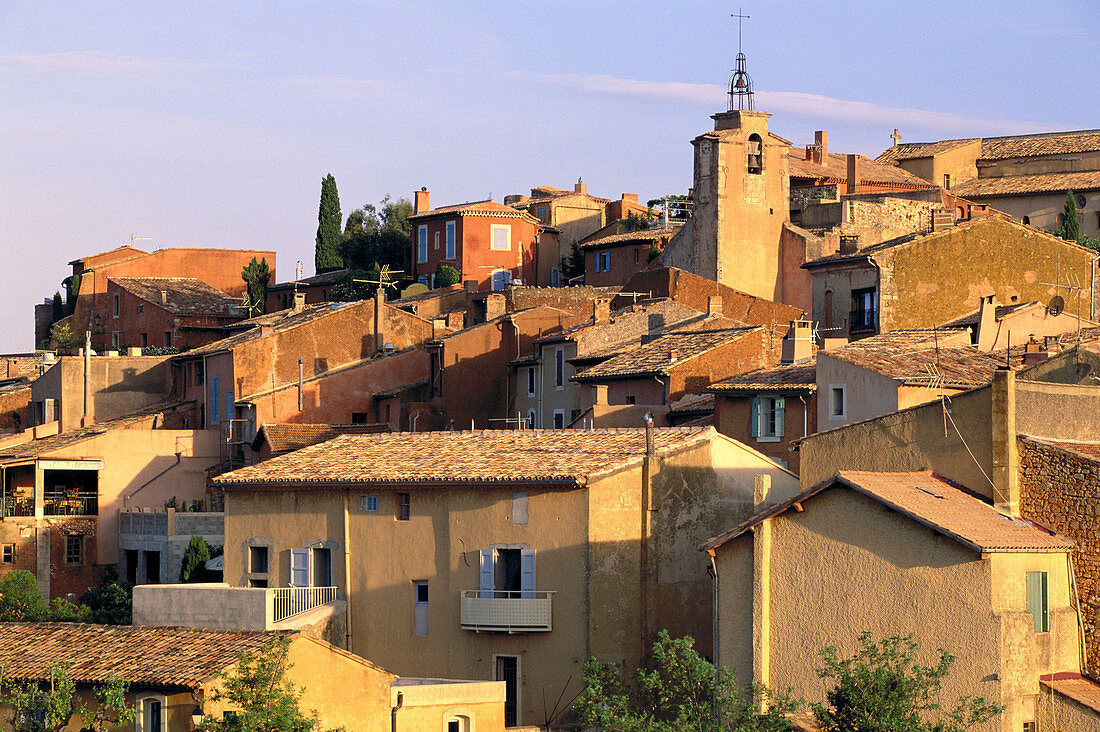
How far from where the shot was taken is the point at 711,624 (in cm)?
3375

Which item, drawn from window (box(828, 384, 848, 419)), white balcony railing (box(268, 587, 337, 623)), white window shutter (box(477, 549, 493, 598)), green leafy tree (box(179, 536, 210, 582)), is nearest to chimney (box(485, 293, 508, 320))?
green leafy tree (box(179, 536, 210, 582))

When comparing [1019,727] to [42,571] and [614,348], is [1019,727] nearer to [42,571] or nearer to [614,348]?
[614,348]

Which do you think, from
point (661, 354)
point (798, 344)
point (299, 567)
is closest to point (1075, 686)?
point (299, 567)

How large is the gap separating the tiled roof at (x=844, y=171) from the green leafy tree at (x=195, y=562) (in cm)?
3132

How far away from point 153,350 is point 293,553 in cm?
3092

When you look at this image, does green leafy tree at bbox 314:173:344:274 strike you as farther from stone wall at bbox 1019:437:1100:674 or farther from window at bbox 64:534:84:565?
stone wall at bbox 1019:437:1100:674

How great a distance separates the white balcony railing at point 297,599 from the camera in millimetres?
35406

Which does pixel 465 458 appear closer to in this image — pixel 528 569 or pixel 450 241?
pixel 528 569

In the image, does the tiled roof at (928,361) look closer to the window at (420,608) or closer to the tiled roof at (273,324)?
the window at (420,608)

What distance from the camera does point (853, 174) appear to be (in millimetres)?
70750

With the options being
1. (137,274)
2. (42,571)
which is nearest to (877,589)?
(42,571)

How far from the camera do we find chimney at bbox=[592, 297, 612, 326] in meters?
50.8

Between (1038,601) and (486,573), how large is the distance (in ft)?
39.3

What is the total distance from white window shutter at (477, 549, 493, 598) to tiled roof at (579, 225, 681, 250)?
3513 centimetres
